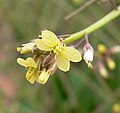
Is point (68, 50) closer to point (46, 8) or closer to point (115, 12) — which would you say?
point (115, 12)

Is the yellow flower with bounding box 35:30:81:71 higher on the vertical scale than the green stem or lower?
lower

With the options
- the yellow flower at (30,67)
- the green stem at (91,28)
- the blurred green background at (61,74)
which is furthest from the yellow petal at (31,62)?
the blurred green background at (61,74)

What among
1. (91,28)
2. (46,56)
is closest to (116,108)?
(91,28)

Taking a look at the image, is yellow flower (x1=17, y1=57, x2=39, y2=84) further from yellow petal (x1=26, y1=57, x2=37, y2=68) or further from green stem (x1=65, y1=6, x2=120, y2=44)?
green stem (x1=65, y1=6, x2=120, y2=44)

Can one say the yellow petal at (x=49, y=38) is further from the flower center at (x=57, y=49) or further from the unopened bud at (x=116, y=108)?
the unopened bud at (x=116, y=108)

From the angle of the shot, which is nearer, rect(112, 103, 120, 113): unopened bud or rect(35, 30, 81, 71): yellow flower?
rect(35, 30, 81, 71): yellow flower

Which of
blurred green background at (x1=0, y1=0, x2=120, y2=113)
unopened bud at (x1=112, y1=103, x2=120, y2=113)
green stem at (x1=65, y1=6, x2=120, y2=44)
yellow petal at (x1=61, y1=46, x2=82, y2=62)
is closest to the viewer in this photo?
yellow petal at (x1=61, y1=46, x2=82, y2=62)

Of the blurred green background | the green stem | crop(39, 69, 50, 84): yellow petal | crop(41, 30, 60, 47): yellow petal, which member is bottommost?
crop(39, 69, 50, 84): yellow petal

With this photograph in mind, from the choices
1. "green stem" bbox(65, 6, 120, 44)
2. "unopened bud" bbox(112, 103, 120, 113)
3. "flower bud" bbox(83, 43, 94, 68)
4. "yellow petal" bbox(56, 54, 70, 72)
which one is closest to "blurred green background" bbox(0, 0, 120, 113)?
"unopened bud" bbox(112, 103, 120, 113)
